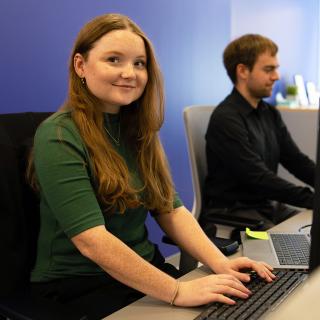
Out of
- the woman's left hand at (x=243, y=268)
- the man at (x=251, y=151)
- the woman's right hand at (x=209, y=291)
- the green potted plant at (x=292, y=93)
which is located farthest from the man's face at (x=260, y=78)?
the green potted plant at (x=292, y=93)

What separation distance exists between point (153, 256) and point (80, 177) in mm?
394

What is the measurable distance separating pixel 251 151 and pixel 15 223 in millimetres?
1139

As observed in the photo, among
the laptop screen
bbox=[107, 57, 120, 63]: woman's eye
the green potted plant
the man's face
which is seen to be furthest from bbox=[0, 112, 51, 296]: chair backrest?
the green potted plant

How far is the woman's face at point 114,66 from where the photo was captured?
3.70 ft

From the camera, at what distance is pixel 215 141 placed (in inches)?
76.7

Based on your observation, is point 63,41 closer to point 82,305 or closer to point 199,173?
point 199,173

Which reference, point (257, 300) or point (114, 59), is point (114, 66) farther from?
point (257, 300)

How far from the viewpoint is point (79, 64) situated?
1.17 metres

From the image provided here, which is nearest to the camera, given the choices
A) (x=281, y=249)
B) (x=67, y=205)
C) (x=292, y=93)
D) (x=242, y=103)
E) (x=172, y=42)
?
(x=67, y=205)

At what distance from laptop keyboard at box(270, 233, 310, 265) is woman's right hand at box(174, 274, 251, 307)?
0.25 metres

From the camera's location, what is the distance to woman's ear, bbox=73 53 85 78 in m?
1.16

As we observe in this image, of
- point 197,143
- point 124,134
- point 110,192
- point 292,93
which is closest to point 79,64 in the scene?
point 124,134

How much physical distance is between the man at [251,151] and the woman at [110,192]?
63 cm

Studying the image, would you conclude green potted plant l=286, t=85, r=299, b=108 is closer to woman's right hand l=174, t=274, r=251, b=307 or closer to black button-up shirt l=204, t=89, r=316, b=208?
black button-up shirt l=204, t=89, r=316, b=208
